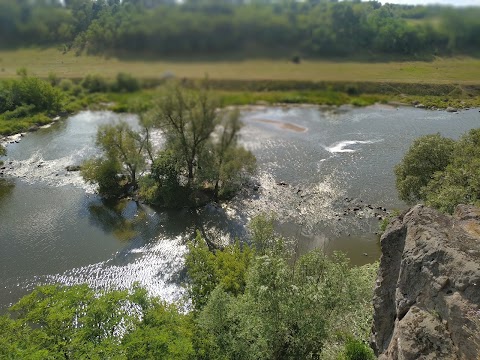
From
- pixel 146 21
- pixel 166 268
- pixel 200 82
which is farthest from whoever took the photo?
pixel 166 268

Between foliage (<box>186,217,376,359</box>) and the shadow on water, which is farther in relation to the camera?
the shadow on water

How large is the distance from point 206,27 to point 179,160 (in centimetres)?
2110

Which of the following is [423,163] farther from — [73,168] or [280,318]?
[73,168]

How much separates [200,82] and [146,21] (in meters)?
5.73

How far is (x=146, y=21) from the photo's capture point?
51.7 feet

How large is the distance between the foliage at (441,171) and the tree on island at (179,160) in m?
14.3

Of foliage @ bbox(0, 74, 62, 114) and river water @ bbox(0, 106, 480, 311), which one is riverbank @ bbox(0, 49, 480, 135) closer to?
river water @ bbox(0, 106, 480, 311)

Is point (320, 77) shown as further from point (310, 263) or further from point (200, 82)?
point (310, 263)

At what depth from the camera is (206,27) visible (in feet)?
51.3

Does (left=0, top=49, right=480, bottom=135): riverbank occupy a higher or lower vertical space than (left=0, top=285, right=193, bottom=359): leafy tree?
higher

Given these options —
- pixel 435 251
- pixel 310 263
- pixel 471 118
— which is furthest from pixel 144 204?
pixel 471 118

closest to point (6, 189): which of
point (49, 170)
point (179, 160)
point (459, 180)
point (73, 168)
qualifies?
point (49, 170)

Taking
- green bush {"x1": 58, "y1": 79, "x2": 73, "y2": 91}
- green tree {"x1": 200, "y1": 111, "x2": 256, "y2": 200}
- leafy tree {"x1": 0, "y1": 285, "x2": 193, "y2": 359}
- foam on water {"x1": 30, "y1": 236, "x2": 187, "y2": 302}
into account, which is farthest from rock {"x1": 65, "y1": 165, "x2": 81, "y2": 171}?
leafy tree {"x1": 0, "y1": 285, "x2": 193, "y2": 359}

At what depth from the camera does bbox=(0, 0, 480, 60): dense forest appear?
51.1 feet
